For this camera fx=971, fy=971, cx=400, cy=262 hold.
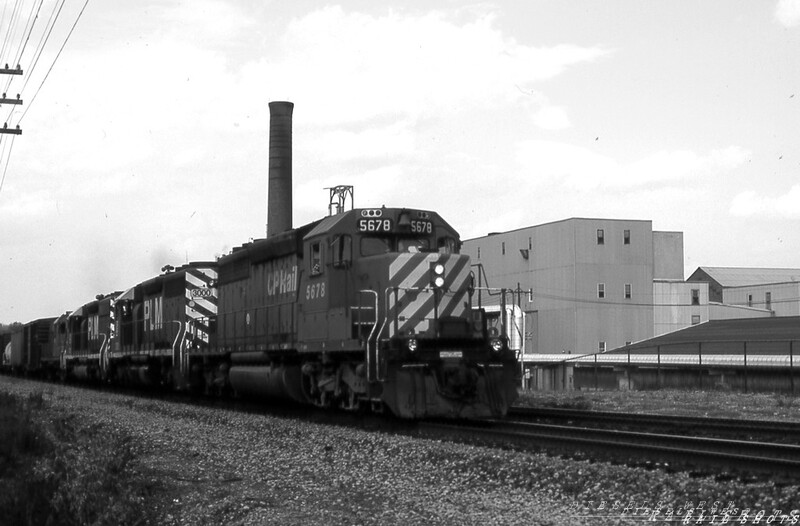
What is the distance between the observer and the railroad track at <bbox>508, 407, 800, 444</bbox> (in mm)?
12641

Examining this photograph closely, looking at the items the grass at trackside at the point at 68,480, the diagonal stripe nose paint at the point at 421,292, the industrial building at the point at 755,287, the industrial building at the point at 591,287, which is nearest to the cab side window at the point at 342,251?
the diagonal stripe nose paint at the point at 421,292

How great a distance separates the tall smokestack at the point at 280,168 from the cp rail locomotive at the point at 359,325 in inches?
646

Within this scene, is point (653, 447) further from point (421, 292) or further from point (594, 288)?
point (594, 288)

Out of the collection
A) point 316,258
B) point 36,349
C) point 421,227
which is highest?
point 421,227

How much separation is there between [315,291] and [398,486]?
764 cm

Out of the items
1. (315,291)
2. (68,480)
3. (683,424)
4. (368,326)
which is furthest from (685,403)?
(68,480)

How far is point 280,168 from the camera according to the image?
40.4 m

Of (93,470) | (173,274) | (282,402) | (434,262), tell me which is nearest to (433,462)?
(93,470)

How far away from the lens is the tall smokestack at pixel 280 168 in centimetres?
3994

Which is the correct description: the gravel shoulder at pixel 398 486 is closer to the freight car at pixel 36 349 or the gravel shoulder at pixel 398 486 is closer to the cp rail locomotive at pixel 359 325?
the cp rail locomotive at pixel 359 325

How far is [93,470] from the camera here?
407 inches

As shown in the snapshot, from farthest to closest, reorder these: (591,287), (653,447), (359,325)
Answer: (591,287), (359,325), (653,447)

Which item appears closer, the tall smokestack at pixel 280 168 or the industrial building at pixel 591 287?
the tall smokestack at pixel 280 168

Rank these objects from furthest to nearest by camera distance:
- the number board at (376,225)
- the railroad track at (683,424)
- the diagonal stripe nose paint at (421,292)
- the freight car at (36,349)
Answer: the freight car at (36,349)
the number board at (376,225)
the diagonal stripe nose paint at (421,292)
the railroad track at (683,424)
